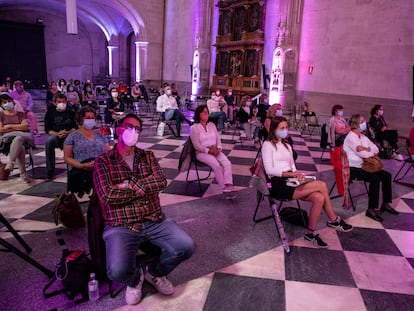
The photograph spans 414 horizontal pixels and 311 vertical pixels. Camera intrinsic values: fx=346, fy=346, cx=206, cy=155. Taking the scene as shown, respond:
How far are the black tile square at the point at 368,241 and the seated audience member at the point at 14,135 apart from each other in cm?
402

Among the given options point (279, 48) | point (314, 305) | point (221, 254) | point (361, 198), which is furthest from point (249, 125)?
point (314, 305)

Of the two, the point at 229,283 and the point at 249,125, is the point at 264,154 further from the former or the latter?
the point at 249,125

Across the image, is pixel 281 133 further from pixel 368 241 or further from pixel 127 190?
pixel 127 190

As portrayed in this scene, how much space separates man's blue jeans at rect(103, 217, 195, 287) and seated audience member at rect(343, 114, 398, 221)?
8.93ft

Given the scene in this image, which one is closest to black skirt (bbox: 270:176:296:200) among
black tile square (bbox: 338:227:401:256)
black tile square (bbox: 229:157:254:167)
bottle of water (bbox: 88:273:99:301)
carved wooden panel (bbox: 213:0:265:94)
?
black tile square (bbox: 338:227:401:256)

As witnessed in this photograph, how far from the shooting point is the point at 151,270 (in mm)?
2441

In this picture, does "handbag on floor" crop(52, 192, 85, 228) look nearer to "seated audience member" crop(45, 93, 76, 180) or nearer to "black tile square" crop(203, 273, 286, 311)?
"black tile square" crop(203, 273, 286, 311)

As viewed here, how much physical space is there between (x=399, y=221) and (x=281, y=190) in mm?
1688

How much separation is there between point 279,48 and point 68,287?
1043cm

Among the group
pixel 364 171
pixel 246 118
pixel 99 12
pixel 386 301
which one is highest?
pixel 99 12

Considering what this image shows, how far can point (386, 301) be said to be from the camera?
8.31 ft

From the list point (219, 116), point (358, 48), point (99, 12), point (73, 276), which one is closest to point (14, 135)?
point (73, 276)

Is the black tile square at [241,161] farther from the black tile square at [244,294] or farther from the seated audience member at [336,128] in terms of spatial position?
the black tile square at [244,294]

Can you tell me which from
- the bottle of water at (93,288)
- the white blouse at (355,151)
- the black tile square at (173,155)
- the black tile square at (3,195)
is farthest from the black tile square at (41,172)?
the white blouse at (355,151)
